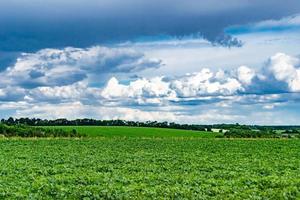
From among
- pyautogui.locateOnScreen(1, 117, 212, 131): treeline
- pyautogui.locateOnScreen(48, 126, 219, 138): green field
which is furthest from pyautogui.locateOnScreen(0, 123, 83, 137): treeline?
pyautogui.locateOnScreen(1, 117, 212, 131): treeline

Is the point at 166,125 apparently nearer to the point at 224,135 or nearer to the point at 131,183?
the point at 224,135

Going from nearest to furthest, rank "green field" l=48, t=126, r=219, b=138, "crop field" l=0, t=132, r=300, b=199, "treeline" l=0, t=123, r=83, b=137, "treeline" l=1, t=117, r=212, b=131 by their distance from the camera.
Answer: "crop field" l=0, t=132, r=300, b=199, "treeline" l=0, t=123, r=83, b=137, "green field" l=48, t=126, r=219, b=138, "treeline" l=1, t=117, r=212, b=131

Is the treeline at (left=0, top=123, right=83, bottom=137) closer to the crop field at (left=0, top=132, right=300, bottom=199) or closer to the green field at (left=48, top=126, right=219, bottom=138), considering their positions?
the green field at (left=48, top=126, right=219, bottom=138)

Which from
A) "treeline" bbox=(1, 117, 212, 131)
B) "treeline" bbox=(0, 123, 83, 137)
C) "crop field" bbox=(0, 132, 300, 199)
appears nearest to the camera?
"crop field" bbox=(0, 132, 300, 199)

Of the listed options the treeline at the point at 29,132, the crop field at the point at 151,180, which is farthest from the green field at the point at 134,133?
the crop field at the point at 151,180

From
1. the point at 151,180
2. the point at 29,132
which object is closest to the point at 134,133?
the point at 29,132

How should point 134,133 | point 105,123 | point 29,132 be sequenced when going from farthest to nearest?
point 105,123 < point 134,133 < point 29,132

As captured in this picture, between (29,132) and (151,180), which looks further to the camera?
(29,132)

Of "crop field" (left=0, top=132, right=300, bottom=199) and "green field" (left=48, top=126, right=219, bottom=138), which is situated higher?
"green field" (left=48, top=126, right=219, bottom=138)

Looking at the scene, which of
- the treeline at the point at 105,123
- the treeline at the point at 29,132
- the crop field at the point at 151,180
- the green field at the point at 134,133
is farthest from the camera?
the treeline at the point at 105,123

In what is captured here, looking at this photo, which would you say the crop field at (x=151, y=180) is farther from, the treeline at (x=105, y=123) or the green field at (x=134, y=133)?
the treeline at (x=105, y=123)

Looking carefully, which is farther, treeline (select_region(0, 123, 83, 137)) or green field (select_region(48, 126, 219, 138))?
green field (select_region(48, 126, 219, 138))

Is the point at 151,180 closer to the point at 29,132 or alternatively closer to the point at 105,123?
the point at 29,132

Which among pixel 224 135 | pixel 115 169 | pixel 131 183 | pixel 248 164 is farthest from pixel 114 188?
pixel 224 135
